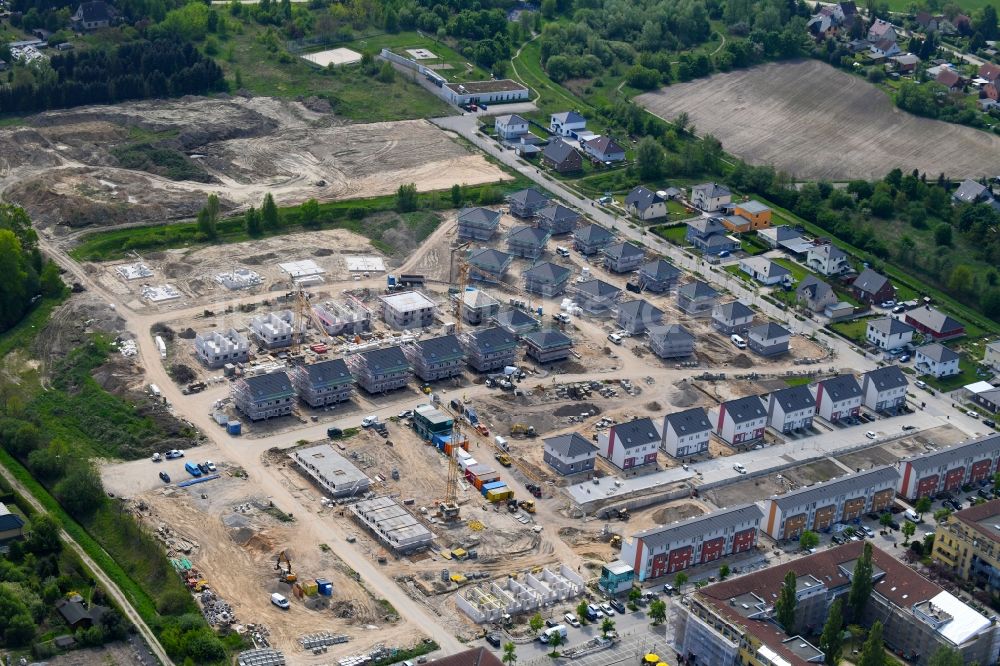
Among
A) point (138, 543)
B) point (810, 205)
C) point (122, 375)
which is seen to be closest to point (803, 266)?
point (810, 205)

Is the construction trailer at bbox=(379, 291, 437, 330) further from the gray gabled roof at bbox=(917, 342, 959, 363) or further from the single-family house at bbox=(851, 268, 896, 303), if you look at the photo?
the gray gabled roof at bbox=(917, 342, 959, 363)

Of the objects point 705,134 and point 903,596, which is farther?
point 705,134

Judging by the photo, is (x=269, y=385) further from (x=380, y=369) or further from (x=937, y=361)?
(x=937, y=361)

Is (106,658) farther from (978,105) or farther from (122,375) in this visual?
(978,105)

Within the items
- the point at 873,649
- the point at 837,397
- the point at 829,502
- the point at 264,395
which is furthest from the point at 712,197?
the point at 873,649

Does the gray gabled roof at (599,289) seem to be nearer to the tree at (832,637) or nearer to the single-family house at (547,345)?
the single-family house at (547,345)

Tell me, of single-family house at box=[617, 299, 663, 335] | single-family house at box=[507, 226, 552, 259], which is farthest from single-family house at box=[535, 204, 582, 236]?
single-family house at box=[617, 299, 663, 335]

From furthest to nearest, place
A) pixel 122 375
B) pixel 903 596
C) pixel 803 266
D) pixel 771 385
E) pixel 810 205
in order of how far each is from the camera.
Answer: pixel 810 205 → pixel 803 266 → pixel 771 385 → pixel 122 375 → pixel 903 596
